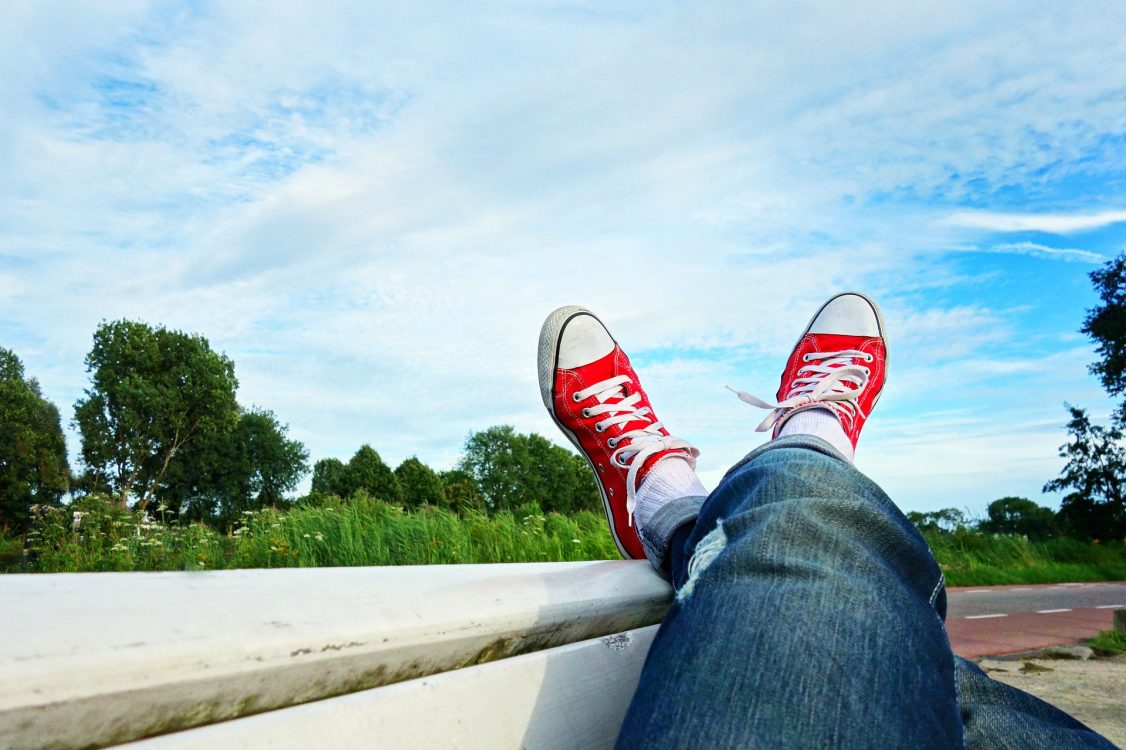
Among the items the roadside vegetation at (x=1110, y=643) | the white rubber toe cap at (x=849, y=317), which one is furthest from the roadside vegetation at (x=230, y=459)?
the white rubber toe cap at (x=849, y=317)

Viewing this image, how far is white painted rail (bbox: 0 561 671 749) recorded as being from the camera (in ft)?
1.42

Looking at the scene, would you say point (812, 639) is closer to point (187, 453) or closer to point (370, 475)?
point (370, 475)

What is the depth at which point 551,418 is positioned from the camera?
2.13m

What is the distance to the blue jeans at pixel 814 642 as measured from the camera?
1.86ft

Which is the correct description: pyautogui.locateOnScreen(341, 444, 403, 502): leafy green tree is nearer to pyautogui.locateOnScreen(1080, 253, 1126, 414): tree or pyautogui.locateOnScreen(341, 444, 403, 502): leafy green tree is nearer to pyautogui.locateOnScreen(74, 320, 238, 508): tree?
pyautogui.locateOnScreen(74, 320, 238, 508): tree

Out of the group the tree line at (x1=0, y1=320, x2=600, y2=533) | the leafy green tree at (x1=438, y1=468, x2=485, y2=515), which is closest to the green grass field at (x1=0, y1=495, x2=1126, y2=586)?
the leafy green tree at (x1=438, y1=468, x2=485, y2=515)

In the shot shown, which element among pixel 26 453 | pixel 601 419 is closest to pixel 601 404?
pixel 601 419

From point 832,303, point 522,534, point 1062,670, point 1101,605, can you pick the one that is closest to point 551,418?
point 832,303

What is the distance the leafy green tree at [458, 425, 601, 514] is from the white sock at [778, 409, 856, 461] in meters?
21.8

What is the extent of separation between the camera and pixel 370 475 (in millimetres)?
22531

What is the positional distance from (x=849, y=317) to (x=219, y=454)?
82.6 ft

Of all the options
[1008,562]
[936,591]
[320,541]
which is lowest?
[1008,562]

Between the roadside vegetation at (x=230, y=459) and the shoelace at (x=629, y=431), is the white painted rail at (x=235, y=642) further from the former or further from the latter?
the roadside vegetation at (x=230, y=459)

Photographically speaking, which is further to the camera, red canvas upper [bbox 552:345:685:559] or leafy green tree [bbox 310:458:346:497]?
leafy green tree [bbox 310:458:346:497]
